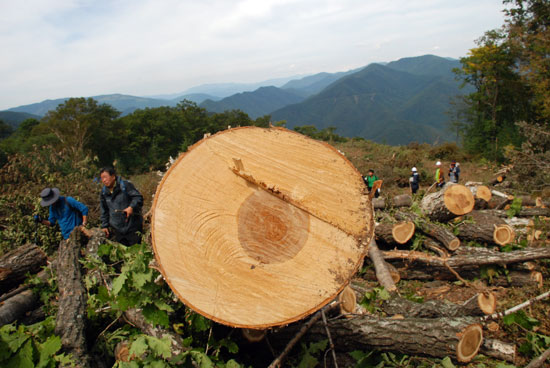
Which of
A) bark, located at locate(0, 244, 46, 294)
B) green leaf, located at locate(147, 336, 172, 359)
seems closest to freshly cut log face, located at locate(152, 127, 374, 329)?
green leaf, located at locate(147, 336, 172, 359)

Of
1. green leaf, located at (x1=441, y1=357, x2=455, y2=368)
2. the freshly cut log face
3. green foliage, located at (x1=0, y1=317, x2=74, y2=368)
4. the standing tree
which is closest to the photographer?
the freshly cut log face

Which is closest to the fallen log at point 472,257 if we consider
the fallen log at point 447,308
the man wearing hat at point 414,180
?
the fallen log at point 447,308

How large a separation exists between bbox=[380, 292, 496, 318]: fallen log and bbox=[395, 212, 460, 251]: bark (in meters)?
1.26

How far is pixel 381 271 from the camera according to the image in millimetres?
4234

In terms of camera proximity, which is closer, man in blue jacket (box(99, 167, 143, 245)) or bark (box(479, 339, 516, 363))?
bark (box(479, 339, 516, 363))

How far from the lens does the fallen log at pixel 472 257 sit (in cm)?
384

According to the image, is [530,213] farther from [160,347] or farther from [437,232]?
[160,347]

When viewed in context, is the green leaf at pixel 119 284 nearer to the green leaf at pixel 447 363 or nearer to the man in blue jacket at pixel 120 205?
the man in blue jacket at pixel 120 205

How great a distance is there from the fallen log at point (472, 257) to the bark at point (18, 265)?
4.78 m

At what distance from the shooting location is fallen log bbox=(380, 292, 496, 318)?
3158 mm

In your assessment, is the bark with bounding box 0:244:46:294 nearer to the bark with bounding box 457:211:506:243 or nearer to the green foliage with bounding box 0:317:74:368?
the green foliage with bounding box 0:317:74:368

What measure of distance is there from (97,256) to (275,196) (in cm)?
251

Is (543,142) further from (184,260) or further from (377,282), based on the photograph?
(184,260)

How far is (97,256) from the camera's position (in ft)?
10.7
